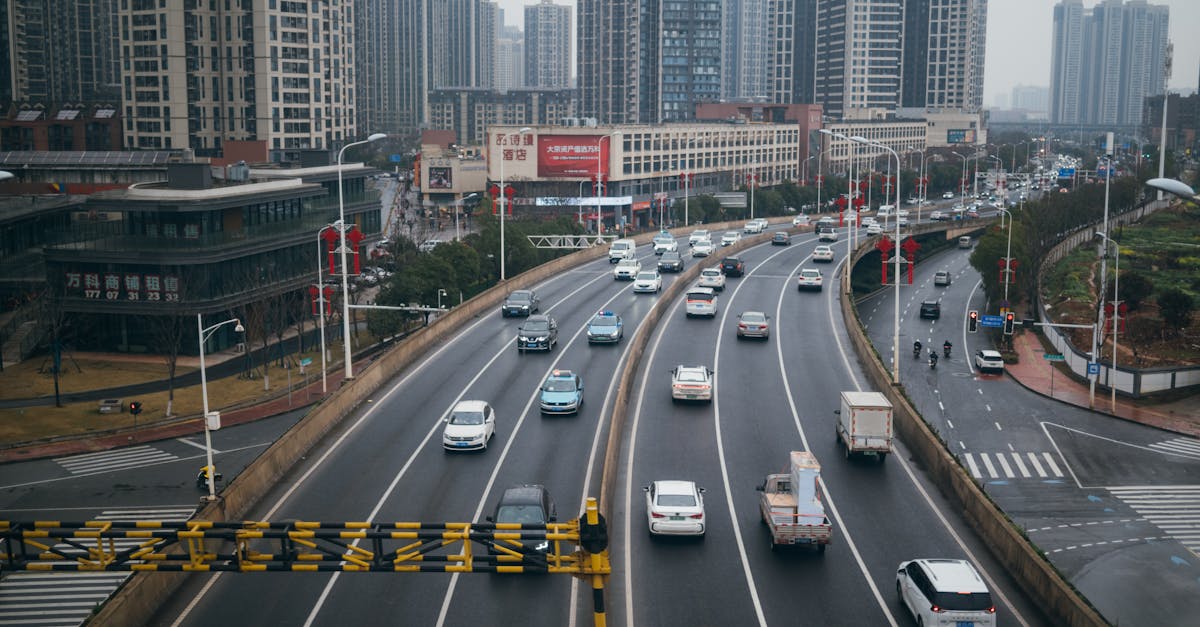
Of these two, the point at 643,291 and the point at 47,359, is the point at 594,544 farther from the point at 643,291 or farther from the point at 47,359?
the point at 47,359

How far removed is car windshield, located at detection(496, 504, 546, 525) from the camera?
2950cm

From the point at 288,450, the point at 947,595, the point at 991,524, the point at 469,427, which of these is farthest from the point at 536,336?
the point at 947,595

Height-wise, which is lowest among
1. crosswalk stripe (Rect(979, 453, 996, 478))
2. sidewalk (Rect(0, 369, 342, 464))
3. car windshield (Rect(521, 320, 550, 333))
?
sidewalk (Rect(0, 369, 342, 464))

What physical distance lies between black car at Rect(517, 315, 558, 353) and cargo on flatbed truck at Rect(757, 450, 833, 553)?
23068 millimetres

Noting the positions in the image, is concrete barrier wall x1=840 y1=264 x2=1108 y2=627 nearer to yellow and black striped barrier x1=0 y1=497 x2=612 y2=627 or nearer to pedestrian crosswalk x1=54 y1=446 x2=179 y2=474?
yellow and black striped barrier x1=0 y1=497 x2=612 y2=627

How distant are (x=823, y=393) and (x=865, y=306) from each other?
5972 cm

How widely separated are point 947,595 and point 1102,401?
39775 mm

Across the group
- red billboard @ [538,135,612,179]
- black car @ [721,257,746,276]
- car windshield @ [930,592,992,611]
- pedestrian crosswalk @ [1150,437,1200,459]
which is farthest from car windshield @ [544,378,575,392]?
red billboard @ [538,135,612,179]

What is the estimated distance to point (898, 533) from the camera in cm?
3222

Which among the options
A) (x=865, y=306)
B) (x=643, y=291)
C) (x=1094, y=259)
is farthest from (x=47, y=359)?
(x=1094, y=259)

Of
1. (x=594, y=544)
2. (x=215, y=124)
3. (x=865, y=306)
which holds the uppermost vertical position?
(x=215, y=124)

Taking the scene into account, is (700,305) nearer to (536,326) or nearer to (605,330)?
(605,330)

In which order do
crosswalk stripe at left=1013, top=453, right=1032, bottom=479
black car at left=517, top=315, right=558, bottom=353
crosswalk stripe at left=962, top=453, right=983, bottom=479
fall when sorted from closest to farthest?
crosswalk stripe at left=962, top=453, right=983, bottom=479 < crosswalk stripe at left=1013, top=453, right=1032, bottom=479 < black car at left=517, top=315, right=558, bottom=353

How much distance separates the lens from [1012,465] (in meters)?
48.9
